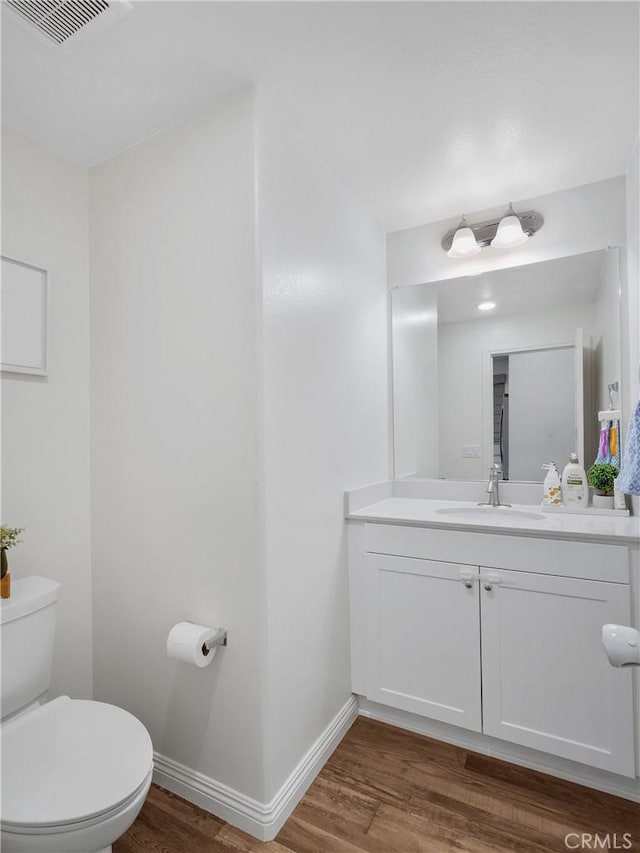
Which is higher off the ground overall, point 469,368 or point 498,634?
point 469,368

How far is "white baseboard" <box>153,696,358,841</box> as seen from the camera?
1407 mm

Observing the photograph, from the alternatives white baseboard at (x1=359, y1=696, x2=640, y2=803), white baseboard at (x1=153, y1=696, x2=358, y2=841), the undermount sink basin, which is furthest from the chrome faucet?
white baseboard at (x1=153, y1=696, x2=358, y2=841)

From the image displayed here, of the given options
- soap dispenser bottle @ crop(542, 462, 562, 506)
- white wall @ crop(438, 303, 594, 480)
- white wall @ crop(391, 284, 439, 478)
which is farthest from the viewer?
white wall @ crop(391, 284, 439, 478)

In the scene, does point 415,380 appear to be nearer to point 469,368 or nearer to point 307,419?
point 469,368

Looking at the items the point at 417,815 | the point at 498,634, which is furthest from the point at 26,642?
the point at 498,634

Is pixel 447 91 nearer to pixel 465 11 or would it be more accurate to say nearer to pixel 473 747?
pixel 465 11

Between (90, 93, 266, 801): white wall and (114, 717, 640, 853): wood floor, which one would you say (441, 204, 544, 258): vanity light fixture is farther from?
(114, 717, 640, 853): wood floor

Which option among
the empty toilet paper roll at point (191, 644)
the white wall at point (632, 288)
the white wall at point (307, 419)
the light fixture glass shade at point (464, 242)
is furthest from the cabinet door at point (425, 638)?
the light fixture glass shade at point (464, 242)

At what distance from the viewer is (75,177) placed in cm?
182

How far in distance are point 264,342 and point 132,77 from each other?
3.03 ft

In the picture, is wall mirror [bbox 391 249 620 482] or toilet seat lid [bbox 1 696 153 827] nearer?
toilet seat lid [bbox 1 696 153 827]

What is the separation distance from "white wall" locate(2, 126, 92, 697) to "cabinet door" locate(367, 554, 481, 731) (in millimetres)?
1190

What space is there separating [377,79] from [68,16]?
884 mm

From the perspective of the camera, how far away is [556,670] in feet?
5.27
